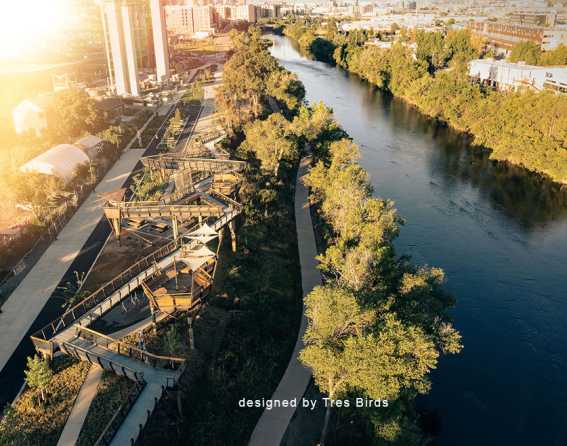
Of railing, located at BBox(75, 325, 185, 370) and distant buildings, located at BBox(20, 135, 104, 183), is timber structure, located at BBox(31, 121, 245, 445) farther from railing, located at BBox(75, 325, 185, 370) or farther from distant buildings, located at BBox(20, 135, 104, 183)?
distant buildings, located at BBox(20, 135, 104, 183)

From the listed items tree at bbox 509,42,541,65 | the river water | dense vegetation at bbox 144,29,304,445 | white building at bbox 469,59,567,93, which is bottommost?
the river water

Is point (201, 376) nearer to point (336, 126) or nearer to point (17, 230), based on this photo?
point (17, 230)

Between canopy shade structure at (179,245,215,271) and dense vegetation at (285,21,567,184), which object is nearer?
canopy shade structure at (179,245,215,271)

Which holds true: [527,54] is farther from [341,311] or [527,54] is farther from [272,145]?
[341,311]

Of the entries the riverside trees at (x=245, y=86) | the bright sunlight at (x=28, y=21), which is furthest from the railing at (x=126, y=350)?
the bright sunlight at (x=28, y=21)

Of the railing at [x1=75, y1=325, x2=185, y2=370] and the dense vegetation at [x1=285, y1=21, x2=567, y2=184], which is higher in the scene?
the dense vegetation at [x1=285, y1=21, x2=567, y2=184]

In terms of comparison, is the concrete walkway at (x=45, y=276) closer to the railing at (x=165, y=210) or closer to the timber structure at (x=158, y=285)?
the timber structure at (x=158, y=285)

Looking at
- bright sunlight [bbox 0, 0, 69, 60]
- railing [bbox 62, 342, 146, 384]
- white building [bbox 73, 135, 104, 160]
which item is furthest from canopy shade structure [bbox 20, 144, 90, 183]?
bright sunlight [bbox 0, 0, 69, 60]
